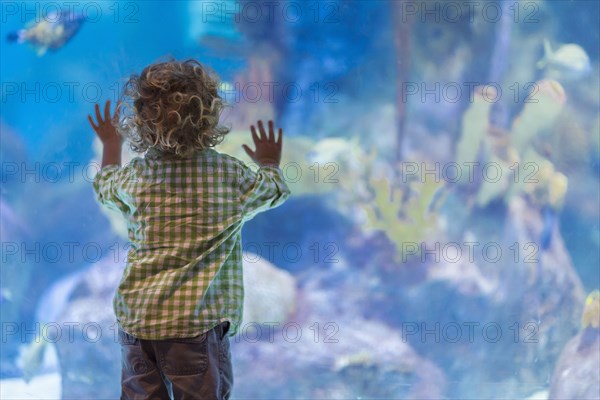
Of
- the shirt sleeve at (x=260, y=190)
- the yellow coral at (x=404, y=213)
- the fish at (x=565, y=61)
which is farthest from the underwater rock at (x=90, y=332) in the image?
the fish at (x=565, y=61)

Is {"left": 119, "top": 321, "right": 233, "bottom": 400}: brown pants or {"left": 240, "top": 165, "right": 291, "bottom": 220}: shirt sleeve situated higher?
{"left": 240, "top": 165, "right": 291, "bottom": 220}: shirt sleeve

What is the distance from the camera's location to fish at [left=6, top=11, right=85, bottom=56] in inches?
118

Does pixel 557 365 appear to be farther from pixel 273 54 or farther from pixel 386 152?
pixel 273 54

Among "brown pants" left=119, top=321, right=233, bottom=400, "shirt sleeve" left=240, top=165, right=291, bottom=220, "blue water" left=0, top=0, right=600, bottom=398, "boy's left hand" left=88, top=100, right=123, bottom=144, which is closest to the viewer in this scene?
"brown pants" left=119, top=321, right=233, bottom=400

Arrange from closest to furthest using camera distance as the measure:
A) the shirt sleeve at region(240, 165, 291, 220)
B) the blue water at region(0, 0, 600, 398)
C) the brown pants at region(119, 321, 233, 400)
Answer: the brown pants at region(119, 321, 233, 400) < the shirt sleeve at region(240, 165, 291, 220) < the blue water at region(0, 0, 600, 398)

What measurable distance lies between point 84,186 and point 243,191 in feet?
4.33

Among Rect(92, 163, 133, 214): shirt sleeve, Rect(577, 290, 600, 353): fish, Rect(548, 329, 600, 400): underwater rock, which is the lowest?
Rect(548, 329, 600, 400): underwater rock

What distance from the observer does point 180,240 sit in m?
1.93

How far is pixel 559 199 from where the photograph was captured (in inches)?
120

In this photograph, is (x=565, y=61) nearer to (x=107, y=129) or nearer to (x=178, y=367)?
(x=107, y=129)

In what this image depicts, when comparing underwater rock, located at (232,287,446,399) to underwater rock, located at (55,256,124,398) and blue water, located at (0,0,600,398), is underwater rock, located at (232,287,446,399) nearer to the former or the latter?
blue water, located at (0,0,600,398)

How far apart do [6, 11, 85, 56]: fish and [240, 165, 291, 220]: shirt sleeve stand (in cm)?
143

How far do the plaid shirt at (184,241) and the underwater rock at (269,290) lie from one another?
3.08 ft

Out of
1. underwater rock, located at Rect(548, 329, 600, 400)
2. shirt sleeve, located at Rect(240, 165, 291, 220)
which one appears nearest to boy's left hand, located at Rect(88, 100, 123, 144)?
shirt sleeve, located at Rect(240, 165, 291, 220)
